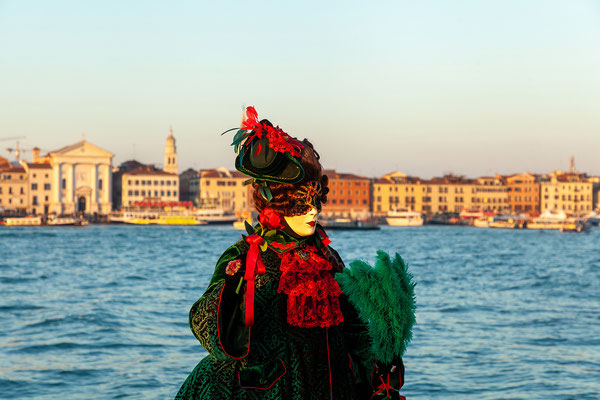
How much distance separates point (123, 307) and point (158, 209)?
3054 inches

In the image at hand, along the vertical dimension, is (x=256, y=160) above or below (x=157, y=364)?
above

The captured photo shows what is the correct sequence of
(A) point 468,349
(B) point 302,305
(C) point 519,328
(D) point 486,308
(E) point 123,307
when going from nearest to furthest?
(B) point 302,305, (A) point 468,349, (C) point 519,328, (E) point 123,307, (D) point 486,308

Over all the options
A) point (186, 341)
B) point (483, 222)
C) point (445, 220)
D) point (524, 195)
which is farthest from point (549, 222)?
point (186, 341)

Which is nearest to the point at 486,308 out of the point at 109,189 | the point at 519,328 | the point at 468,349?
the point at 519,328

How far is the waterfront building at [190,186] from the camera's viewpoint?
Result: 97.7 metres

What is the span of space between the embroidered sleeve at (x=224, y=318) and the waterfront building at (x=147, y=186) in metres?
89.8

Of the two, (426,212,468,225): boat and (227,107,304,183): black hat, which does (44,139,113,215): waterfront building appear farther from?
(227,107,304,183): black hat

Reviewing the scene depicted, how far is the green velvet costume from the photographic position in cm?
187

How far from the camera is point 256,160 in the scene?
1.97 meters

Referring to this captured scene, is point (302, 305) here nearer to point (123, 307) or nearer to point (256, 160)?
point (256, 160)

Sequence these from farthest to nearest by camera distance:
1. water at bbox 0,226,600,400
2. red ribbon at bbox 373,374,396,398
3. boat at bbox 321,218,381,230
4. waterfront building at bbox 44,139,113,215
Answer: waterfront building at bbox 44,139,113,215 → boat at bbox 321,218,381,230 → water at bbox 0,226,600,400 → red ribbon at bbox 373,374,396,398

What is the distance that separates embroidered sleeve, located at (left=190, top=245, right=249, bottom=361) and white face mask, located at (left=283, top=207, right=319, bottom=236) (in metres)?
0.19

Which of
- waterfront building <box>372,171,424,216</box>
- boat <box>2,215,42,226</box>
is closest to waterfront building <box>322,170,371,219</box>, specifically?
waterfront building <box>372,171,424,216</box>

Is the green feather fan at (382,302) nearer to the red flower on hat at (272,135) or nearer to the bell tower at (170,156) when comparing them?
the red flower on hat at (272,135)
